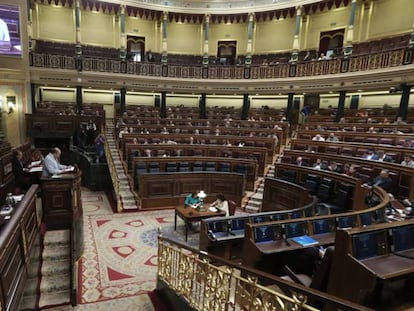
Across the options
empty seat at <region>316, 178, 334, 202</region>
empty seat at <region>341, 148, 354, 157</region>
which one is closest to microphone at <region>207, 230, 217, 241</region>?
empty seat at <region>316, 178, 334, 202</region>

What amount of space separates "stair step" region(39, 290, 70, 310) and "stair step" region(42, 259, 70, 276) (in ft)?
0.89

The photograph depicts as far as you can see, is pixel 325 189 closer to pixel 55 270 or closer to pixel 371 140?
pixel 371 140

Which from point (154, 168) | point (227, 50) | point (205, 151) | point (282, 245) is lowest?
point (282, 245)

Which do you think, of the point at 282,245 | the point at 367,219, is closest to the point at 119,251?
the point at 282,245

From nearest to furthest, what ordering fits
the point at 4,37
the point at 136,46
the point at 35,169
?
the point at 35,169 → the point at 4,37 → the point at 136,46

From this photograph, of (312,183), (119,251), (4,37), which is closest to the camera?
(119,251)

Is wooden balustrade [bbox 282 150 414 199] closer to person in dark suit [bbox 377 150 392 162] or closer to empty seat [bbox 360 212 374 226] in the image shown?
person in dark suit [bbox 377 150 392 162]

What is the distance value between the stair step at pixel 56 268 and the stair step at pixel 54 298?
272mm

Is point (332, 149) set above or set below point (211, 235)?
above

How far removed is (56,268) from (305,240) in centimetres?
357

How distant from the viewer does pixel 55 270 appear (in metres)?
3.96

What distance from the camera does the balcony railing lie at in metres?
10.3

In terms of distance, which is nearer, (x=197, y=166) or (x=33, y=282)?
(x=33, y=282)

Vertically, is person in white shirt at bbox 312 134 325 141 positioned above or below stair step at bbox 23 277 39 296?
above
